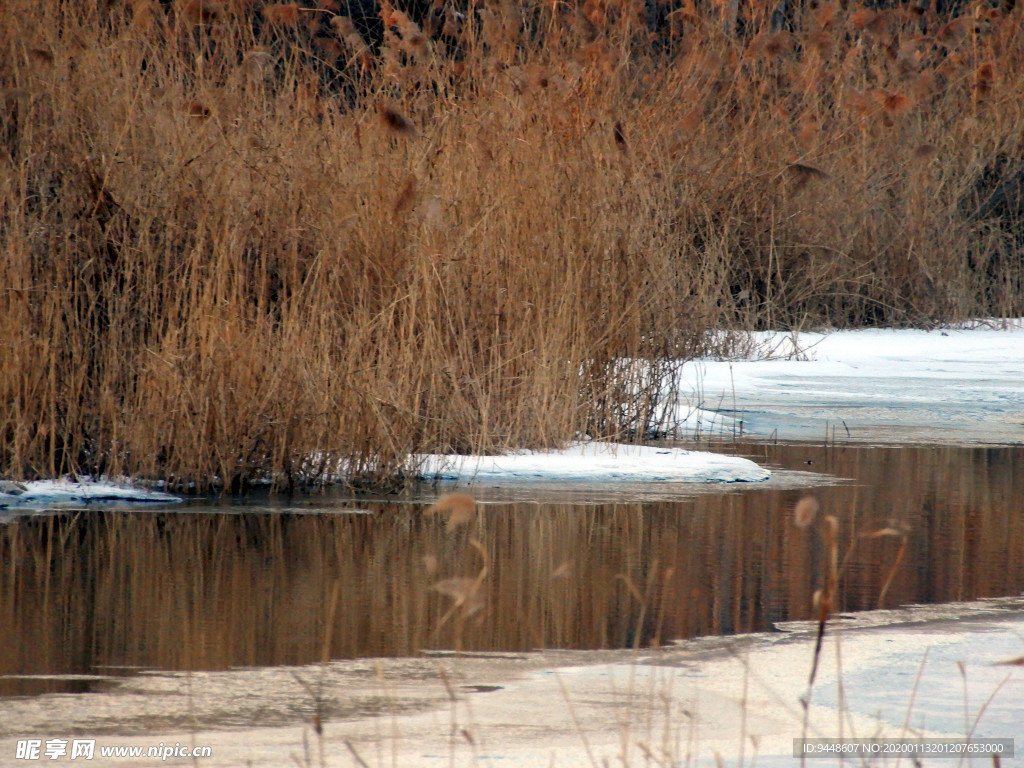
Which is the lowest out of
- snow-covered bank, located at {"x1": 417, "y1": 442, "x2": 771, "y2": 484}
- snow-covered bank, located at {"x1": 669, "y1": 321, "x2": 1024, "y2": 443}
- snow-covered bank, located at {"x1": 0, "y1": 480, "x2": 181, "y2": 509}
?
snow-covered bank, located at {"x1": 0, "y1": 480, "x2": 181, "y2": 509}

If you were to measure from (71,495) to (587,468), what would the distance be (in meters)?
2.00

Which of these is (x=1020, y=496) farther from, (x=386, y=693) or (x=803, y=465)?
(x=386, y=693)

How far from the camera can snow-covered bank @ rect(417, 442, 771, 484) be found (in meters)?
6.35

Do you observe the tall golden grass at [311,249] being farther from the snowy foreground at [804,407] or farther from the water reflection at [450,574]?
the water reflection at [450,574]

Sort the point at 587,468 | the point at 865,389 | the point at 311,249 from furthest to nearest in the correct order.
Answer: the point at 865,389 < the point at 311,249 < the point at 587,468

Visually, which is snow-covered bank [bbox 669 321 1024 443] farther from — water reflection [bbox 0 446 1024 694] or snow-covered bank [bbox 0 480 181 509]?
snow-covered bank [bbox 0 480 181 509]

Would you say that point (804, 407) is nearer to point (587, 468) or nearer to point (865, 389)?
point (865, 389)

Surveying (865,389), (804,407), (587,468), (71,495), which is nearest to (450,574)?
(71,495)

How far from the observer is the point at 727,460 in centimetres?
657

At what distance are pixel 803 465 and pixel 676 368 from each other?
0.95 metres

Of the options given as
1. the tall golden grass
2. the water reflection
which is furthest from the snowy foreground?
the water reflection

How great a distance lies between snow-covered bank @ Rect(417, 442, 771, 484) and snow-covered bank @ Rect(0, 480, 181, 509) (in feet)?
3.58

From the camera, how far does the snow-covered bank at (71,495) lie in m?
5.64

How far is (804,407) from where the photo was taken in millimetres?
9047
